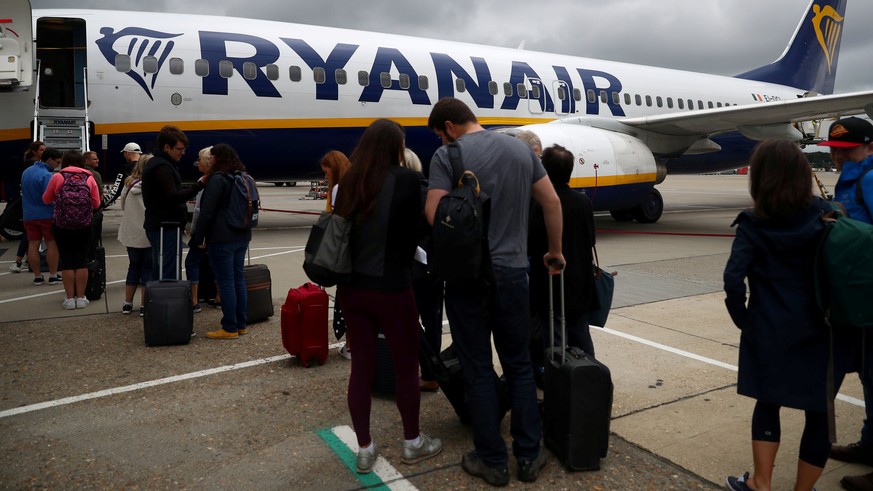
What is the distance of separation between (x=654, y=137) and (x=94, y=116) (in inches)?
412

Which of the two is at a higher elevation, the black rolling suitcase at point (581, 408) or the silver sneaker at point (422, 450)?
the black rolling suitcase at point (581, 408)

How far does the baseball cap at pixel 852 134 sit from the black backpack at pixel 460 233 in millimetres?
1829

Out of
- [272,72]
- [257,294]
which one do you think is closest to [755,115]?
[272,72]

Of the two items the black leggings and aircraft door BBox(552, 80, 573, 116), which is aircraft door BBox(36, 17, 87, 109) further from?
the black leggings

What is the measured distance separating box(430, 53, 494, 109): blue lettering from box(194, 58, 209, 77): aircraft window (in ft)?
13.8

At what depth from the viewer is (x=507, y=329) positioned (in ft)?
9.51

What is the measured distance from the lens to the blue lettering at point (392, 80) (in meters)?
11.1

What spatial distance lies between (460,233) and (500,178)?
0.41 m

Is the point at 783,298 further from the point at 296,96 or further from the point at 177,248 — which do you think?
the point at 296,96

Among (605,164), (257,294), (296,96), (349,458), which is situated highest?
(296,96)

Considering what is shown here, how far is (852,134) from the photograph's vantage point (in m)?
2.96

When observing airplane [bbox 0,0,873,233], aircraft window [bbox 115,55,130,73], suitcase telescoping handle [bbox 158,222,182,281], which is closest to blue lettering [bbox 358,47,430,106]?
airplane [bbox 0,0,873,233]

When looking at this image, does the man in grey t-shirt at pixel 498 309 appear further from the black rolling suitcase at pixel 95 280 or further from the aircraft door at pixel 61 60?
the aircraft door at pixel 61 60

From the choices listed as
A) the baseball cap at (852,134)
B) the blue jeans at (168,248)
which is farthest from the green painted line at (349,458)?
the blue jeans at (168,248)
